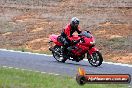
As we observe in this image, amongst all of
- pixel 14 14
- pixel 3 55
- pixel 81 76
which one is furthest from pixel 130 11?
pixel 81 76

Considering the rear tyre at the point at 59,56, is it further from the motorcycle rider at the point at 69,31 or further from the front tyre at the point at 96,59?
the front tyre at the point at 96,59

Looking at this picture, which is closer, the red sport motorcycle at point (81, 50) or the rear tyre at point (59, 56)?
the red sport motorcycle at point (81, 50)

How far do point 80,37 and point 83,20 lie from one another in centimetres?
1900

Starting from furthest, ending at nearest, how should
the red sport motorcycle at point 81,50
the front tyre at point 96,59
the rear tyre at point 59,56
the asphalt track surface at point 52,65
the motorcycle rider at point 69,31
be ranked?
1. the rear tyre at point 59,56
2. the motorcycle rider at point 69,31
3. the red sport motorcycle at point 81,50
4. the front tyre at point 96,59
5. the asphalt track surface at point 52,65

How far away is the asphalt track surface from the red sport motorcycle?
0.25 metres

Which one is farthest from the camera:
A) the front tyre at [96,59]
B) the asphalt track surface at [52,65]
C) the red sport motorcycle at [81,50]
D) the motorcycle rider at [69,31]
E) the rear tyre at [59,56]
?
the rear tyre at [59,56]

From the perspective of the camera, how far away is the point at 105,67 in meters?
18.9

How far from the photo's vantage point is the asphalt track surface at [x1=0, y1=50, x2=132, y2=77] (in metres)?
17.4

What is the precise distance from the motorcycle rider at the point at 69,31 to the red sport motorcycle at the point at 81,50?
163 mm

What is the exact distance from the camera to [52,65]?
19141mm

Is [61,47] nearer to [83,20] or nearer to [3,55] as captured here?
[3,55]

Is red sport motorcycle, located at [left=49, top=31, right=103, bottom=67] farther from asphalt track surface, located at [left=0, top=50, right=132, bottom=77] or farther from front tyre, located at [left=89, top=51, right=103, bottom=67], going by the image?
asphalt track surface, located at [left=0, top=50, right=132, bottom=77]

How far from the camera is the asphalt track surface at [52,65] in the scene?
1744cm

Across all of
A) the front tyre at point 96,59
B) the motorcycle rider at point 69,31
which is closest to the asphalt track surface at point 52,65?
the front tyre at point 96,59
